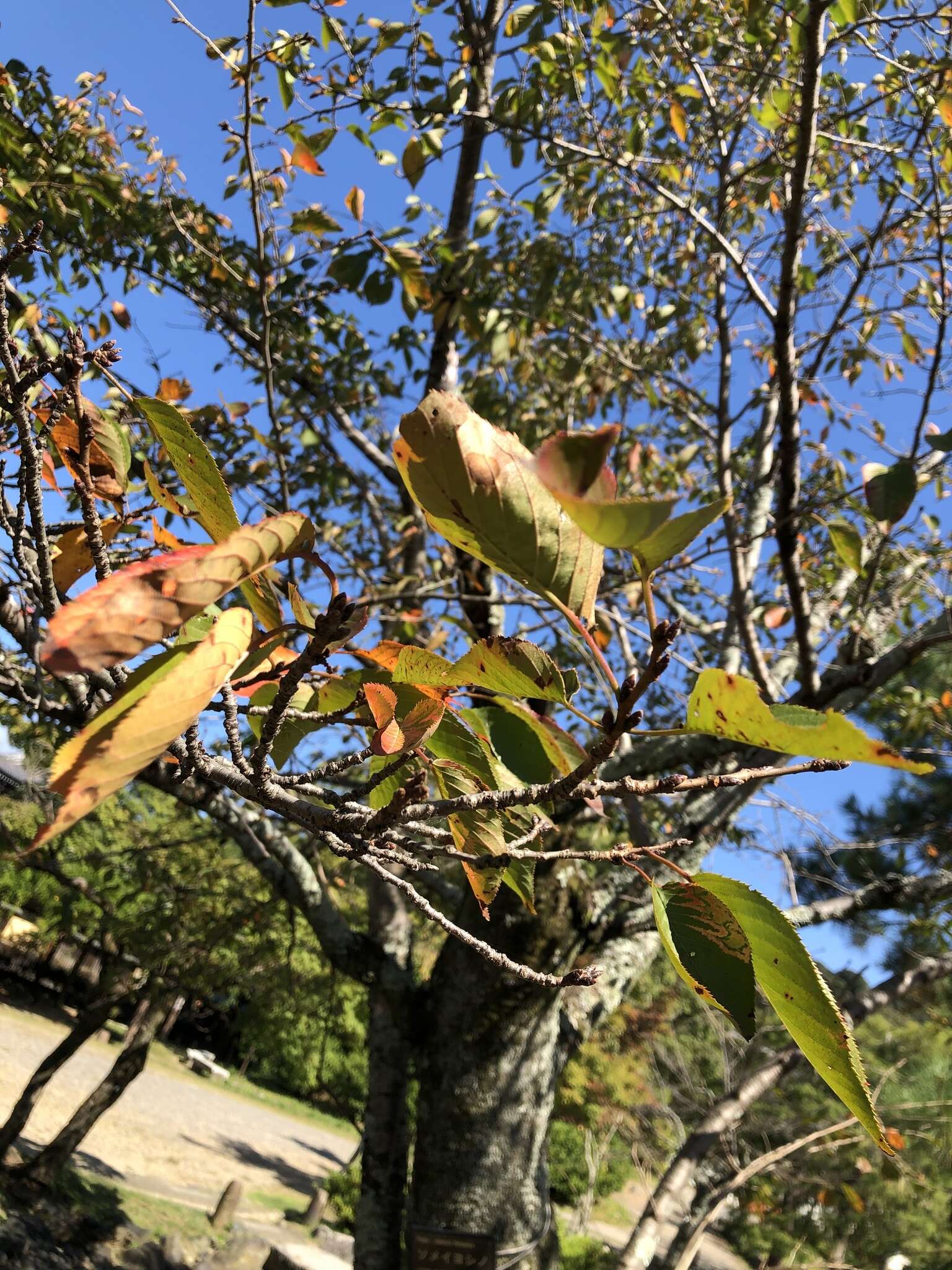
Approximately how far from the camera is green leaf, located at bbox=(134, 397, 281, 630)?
1.78ft

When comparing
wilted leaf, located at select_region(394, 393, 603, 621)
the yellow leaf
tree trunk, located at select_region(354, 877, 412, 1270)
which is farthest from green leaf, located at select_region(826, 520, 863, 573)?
the yellow leaf

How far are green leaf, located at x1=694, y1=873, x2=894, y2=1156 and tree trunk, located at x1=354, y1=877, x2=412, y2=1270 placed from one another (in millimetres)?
2703

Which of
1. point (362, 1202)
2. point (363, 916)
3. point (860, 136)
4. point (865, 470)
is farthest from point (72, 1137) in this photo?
point (860, 136)

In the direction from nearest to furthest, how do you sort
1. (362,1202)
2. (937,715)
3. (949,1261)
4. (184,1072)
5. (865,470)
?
(865,470) → (362,1202) → (937,715) → (949,1261) → (184,1072)

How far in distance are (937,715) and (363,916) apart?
494 cm

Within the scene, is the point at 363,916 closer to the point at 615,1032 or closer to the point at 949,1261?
the point at 615,1032

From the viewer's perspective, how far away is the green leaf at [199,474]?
544mm

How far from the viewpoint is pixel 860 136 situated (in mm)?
3605

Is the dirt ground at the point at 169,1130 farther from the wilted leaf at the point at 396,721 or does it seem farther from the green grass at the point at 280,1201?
the wilted leaf at the point at 396,721

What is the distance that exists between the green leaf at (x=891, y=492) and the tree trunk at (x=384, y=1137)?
219cm

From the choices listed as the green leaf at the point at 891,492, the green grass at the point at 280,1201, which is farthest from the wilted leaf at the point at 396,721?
the green grass at the point at 280,1201

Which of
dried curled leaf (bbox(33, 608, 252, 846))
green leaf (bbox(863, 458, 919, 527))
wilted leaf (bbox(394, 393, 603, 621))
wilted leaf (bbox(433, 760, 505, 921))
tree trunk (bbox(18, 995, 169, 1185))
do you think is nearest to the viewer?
dried curled leaf (bbox(33, 608, 252, 846))

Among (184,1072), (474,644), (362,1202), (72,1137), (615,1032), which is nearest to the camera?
(474,644)

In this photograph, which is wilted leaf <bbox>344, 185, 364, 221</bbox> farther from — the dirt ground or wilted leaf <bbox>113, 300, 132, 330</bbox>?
the dirt ground
